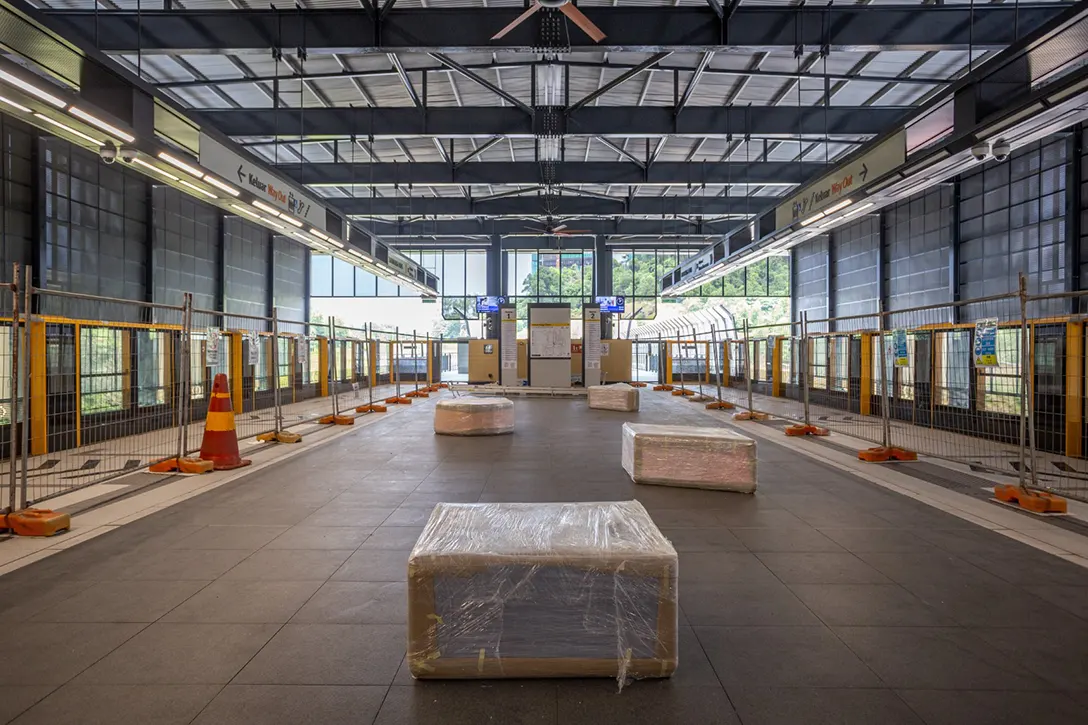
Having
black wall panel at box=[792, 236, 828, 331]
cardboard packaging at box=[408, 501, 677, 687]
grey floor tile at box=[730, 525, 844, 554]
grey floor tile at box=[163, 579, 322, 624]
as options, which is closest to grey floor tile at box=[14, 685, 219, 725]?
grey floor tile at box=[163, 579, 322, 624]

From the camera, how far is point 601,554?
245 centimetres

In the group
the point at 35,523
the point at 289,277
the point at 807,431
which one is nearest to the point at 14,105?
the point at 35,523

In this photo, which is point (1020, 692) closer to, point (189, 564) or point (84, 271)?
point (189, 564)

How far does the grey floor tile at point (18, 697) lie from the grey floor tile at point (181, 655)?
0.13 meters

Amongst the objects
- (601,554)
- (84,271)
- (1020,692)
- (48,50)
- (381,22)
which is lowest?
(1020,692)

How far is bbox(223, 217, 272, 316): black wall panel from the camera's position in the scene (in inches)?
796

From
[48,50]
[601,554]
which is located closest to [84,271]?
[48,50]

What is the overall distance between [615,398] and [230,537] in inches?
426

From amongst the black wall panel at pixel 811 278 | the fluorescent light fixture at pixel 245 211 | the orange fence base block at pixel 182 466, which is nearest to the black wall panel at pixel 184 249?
the fluorescent light fixture at pixel 245 211

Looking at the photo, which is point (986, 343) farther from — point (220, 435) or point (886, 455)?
point (220, 435)

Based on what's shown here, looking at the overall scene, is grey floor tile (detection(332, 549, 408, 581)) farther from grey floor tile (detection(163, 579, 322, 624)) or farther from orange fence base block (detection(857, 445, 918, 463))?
orange fence base block (detection(857, 445, 918, 463))

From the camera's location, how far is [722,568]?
375 centimetres

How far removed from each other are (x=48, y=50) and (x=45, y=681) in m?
6.27

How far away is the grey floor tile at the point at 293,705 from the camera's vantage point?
7.17ft
